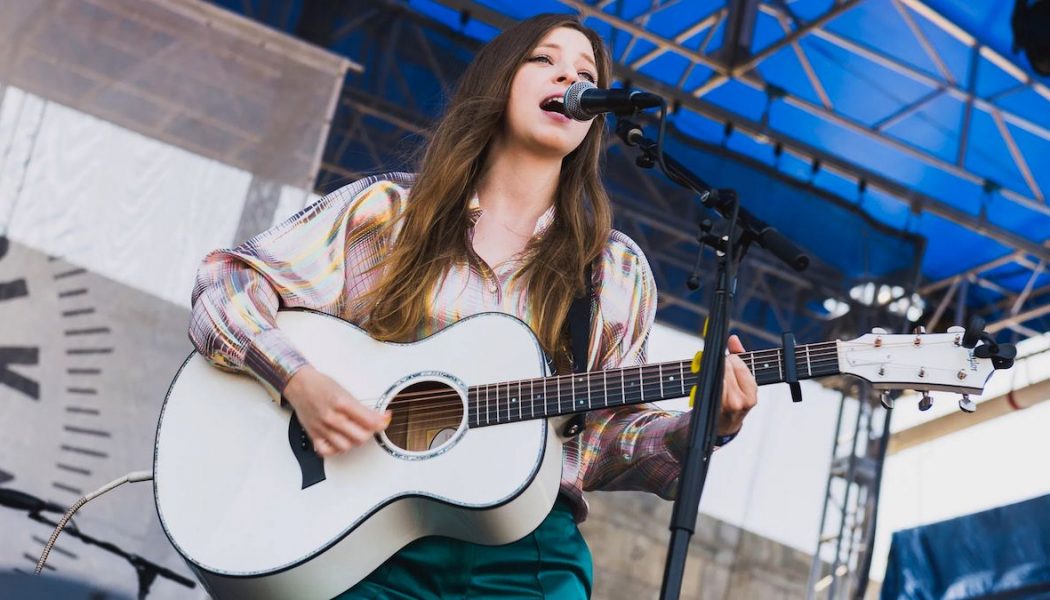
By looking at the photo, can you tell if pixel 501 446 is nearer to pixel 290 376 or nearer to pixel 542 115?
pixel 290 376

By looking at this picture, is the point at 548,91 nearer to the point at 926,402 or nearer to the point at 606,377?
the point at 606,377

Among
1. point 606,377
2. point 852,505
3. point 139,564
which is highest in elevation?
point 852,505

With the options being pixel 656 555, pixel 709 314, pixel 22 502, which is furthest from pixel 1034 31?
pixel 22 502

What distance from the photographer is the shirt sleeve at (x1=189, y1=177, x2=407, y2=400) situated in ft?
7.80

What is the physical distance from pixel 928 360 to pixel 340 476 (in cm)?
109

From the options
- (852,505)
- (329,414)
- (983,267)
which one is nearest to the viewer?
(329,414)

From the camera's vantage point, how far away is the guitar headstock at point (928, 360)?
210cm

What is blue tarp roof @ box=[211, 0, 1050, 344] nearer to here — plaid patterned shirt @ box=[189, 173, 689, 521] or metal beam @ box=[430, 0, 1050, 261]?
metal beam @ box=[430, 0, 1050, 261]

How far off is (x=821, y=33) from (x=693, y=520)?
23.3 ft

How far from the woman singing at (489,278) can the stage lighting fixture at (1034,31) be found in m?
4.22

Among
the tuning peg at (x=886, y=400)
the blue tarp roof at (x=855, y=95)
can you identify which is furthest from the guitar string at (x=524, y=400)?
the blue tarp roof at (x=855, y=95)

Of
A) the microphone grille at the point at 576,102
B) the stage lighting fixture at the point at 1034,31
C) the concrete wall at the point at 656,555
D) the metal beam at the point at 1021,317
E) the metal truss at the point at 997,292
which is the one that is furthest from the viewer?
the metal beam at the point at 1021,317

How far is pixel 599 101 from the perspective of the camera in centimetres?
227

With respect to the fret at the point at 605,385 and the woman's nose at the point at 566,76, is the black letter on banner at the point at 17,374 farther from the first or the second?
the fret at the point at 605,385
